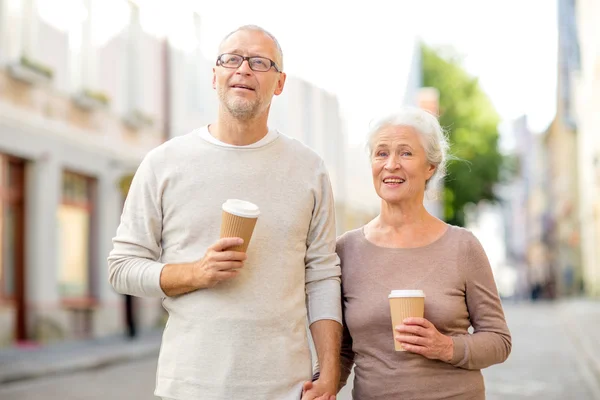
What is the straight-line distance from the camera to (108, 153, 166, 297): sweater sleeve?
315 centimetres

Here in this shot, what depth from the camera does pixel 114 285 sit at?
3232 mm

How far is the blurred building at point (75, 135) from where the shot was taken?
17.2m

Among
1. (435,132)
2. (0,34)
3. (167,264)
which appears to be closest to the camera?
(167,264)

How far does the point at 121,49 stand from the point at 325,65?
1013 centimetres

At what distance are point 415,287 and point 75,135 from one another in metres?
17.0

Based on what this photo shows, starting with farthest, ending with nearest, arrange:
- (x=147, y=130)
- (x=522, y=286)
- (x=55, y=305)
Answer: (x=522, y=286), (x=147, y=130), (x=55, y=305)

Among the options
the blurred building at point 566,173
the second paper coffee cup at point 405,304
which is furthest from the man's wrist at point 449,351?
the blurred building at point 566,173

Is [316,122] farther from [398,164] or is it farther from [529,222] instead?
[529,222]

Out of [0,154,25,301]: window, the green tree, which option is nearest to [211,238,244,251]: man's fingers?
[0,154,25,301]: window

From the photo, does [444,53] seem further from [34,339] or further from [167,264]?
[167,264]

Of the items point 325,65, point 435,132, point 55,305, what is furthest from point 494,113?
point 435,132

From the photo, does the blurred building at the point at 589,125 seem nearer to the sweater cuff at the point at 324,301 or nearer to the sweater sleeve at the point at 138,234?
the sweater cuff at the point at 324,301

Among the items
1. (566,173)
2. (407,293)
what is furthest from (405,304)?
(566,173)

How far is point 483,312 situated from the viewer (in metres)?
3.30
